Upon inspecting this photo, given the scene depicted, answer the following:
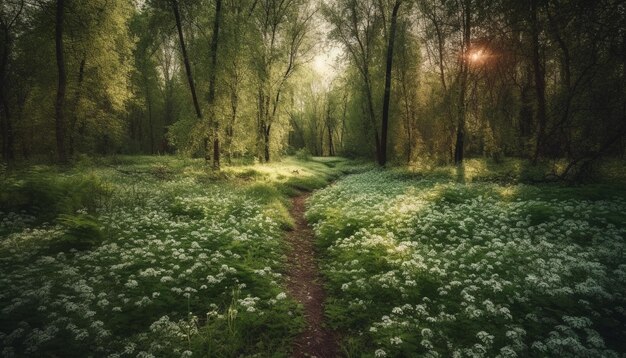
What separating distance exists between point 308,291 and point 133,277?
14.1 feet

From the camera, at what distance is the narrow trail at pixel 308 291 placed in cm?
643

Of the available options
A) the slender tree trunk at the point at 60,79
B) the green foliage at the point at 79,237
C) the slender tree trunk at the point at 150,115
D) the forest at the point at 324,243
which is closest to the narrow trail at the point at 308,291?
the forest at the point at 324,243

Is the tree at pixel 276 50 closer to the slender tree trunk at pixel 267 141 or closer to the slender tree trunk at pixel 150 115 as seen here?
the slender tree trunk at pixel 267 141

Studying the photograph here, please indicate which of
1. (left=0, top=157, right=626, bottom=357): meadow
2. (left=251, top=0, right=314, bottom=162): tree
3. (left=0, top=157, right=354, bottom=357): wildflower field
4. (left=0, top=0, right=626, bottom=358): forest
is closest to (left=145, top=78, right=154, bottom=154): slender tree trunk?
(left=0, top=0, right=626, bottom=358): forest

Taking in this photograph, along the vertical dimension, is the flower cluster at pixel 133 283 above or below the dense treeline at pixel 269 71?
below

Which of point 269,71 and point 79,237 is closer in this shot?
point 79,237

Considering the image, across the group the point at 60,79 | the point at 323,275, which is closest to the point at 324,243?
the point at 323,275

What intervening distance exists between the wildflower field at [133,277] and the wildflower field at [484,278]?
1837 millimetres

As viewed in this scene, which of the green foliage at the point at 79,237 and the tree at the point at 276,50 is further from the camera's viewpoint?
the tree at the point at 276,50

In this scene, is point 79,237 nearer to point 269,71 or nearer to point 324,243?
point 324,243

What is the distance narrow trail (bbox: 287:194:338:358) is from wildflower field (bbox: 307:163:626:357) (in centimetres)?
32

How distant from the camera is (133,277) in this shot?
7578mm

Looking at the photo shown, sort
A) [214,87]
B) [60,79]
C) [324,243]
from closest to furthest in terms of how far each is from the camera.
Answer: [324,243]
[60,79]
[214,87]

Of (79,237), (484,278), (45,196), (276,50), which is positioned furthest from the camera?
(276,50)
